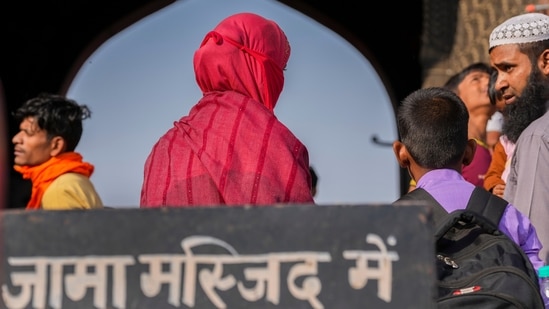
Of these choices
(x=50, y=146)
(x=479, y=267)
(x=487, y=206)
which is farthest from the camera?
(x=50, y=146)

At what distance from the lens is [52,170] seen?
4.55 m

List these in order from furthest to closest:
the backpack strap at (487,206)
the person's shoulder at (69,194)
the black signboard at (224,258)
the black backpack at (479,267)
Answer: the person's shoulder at (69,194) → the backpack strap at (487,206) → the black backpack at (479,267) → the black signboard at (224,258)

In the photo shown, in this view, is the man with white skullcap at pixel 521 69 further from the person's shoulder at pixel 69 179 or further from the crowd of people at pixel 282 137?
the person's shoulder at pixel 69 179

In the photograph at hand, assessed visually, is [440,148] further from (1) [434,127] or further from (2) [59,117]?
(2) [59,117]

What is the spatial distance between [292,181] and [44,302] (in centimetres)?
100

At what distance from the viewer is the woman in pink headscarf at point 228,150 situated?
307 cm

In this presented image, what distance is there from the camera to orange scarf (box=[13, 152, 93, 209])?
454 centimetres

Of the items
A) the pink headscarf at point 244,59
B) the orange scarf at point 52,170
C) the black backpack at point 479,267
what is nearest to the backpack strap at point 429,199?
the black backpack at point 479,267

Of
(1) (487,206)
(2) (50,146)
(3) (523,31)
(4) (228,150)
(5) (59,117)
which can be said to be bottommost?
(1) (487,206)

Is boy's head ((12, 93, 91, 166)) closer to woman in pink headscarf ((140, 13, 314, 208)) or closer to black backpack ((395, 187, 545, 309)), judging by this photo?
woman in pink headscarf ((140, 13, 314, 208))

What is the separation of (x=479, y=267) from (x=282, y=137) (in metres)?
0.63

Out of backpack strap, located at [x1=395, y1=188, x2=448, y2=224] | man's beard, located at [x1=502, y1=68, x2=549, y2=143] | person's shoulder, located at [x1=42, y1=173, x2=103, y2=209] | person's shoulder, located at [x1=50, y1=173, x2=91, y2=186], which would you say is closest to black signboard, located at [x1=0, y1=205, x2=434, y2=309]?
backpack strap, located at [x1=395, y1=188, x2=448, y2=224]

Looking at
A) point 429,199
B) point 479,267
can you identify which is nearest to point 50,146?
point 429,199

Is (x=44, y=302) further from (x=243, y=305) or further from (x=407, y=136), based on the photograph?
(x=407, y=136)
